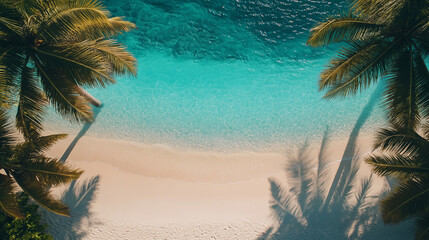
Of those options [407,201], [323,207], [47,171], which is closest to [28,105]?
[47,171]

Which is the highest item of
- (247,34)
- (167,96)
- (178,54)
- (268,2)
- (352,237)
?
(268,2)

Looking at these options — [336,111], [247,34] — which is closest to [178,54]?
[247,34]

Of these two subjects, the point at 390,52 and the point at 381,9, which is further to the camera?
the point at 390,52

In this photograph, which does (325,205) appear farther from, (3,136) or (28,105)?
(3,136)

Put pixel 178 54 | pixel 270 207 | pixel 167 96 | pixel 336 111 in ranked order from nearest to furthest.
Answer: pixel 270 207
pixel 336 111
pixel 167 96
pixel 178 54

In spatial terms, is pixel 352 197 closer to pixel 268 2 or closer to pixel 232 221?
pixel 232 221

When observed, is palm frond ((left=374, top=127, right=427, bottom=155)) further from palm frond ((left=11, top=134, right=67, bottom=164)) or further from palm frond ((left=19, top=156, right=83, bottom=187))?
palm frond ((left=11, top=134, right=67, bottom=164))
